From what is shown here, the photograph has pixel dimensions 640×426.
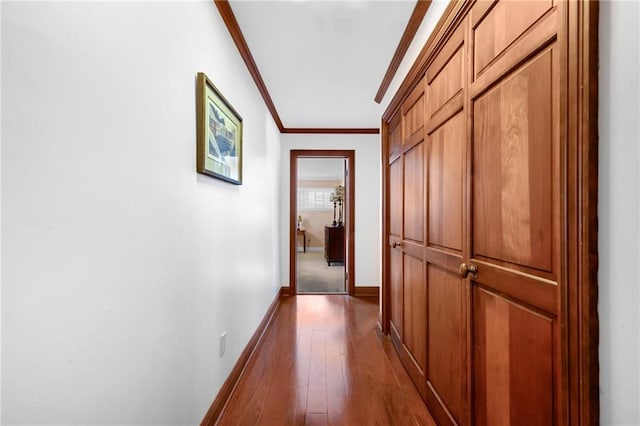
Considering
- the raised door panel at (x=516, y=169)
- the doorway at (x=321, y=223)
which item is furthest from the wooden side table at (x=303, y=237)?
the raised door panel at (x=516, y=169)

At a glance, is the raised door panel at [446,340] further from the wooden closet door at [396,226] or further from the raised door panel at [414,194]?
the wooden closet door at [396,226]

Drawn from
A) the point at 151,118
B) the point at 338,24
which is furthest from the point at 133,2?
the point at 338,24

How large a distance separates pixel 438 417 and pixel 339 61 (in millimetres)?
2495

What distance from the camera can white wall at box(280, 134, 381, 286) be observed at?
4.14 metres

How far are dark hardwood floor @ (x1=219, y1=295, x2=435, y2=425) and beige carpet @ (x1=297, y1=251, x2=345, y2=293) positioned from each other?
5.13 feet

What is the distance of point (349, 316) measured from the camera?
3281 millimetres

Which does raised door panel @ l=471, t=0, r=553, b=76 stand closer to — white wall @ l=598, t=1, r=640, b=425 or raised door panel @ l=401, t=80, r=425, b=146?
white wall @ l=598, t=1, r=640, b=425

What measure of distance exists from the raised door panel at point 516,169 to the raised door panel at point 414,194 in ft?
2.09

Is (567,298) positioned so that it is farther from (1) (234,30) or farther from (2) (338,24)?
(1) (234,30)

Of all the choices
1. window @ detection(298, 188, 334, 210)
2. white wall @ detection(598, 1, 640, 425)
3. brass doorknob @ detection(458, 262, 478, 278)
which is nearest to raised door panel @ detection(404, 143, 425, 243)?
brass doorknob @ detection(458, 262, 478, 278)

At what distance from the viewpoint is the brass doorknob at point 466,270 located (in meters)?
1.20

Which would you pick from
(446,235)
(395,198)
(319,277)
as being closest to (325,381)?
(446,235)

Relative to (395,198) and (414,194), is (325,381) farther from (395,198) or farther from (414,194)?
(395,198)

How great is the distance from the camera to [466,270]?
49.1 inches
